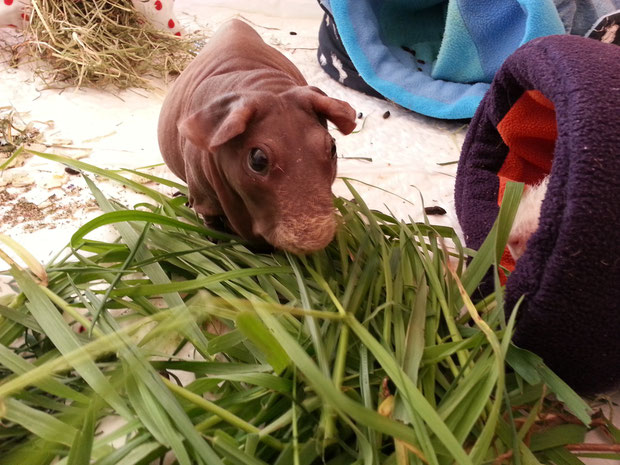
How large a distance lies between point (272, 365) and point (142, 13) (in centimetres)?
154

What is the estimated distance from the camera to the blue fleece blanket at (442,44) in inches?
56.1

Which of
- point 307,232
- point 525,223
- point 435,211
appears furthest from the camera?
point 435,211

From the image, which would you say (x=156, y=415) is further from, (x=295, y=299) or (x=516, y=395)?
(x=516, y=395)

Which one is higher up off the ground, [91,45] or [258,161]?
[258,161]

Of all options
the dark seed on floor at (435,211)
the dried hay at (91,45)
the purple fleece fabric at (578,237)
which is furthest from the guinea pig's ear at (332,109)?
the dried hay at (91,45)

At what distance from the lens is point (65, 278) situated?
769 millimetres

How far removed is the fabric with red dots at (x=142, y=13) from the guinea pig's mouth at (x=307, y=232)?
1337 mm

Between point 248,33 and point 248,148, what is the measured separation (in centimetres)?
44

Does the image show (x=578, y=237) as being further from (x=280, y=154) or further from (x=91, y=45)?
(x=91, y=45)

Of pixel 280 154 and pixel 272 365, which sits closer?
pixel 272 365

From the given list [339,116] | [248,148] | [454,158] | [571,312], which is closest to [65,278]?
[248,148]

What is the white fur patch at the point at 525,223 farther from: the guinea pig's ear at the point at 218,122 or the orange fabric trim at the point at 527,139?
the guinea pig's ear at the point at 218,122

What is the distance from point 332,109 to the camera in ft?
2.39

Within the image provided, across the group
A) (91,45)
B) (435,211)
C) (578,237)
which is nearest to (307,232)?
(578,237)
